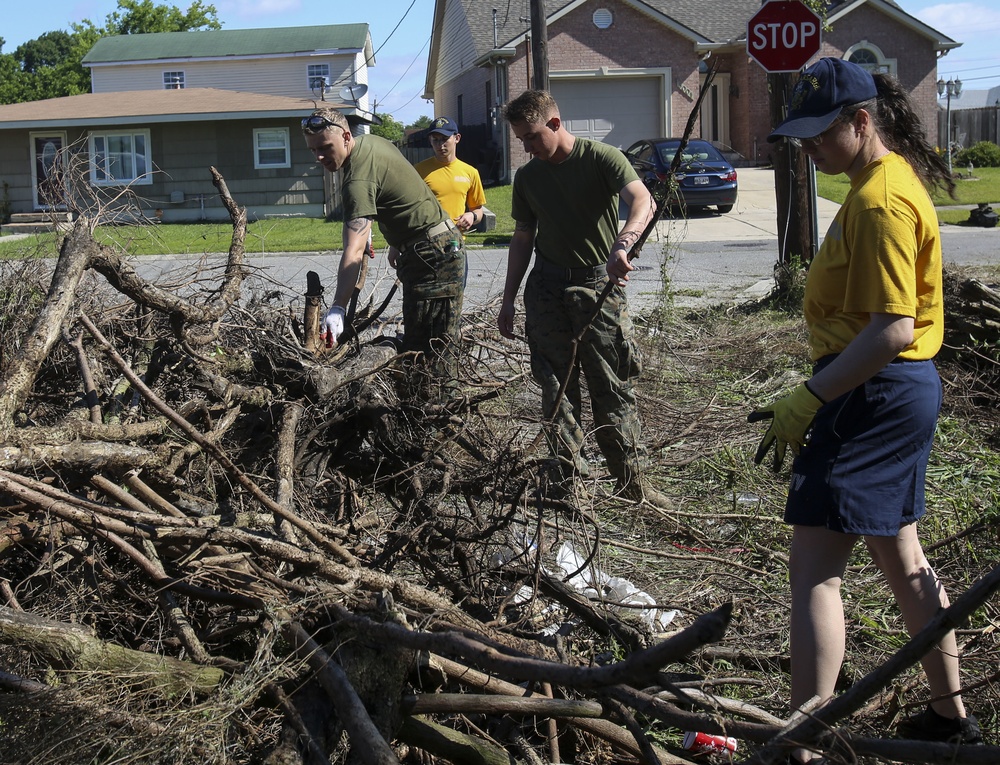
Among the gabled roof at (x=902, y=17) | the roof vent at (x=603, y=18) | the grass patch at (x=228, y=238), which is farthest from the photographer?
the gabled roof at (x=902, y=17)

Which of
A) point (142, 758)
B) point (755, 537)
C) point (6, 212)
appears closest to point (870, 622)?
point (755, 537)

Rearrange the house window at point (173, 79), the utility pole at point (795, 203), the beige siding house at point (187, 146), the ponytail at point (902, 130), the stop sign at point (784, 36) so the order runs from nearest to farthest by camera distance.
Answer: the ponytail at point (902, 130) < the stop sign at point (784, 36) < the utility pole at point (795, 203) < the beige siding house at point (187, 146) < the house window at point (173, 79)

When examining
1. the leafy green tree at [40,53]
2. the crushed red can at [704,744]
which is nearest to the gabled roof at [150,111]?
the crushed red can at [704,744]

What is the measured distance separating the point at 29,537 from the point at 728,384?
4587mm

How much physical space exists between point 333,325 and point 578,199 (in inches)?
47.9

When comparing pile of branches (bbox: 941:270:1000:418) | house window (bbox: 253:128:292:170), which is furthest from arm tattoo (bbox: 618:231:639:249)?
house window (bbox: 253:128:292:170)

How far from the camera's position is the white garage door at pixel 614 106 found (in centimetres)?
2800

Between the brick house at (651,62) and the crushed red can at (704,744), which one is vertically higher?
the brick house at (651,62)

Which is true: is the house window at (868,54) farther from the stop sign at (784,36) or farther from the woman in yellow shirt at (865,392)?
the woman in yellow shirt at (865,392)

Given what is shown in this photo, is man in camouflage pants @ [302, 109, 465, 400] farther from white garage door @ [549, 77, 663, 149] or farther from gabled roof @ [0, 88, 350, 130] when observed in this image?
white garage door @ [549, 77, 663, 149]

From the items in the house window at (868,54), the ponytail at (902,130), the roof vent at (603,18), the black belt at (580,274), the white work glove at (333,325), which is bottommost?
the white work glove at (333,325)

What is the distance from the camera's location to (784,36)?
796 centimetres

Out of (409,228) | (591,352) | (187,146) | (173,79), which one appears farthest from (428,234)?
(173,79)

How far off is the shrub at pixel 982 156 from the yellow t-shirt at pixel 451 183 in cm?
2643
